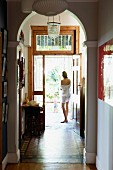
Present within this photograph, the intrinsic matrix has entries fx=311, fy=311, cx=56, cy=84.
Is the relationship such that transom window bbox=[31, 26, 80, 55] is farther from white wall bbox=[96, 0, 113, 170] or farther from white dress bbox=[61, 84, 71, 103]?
white wall bbox=[96, 0, 113, 170]

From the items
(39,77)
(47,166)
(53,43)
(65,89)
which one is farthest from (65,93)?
(47,166)

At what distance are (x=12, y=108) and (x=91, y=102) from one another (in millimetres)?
1317

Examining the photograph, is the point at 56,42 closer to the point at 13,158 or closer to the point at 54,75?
the point at 54,75

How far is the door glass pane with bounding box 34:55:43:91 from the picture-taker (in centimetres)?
891

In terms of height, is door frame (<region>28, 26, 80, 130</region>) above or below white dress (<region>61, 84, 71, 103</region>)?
above

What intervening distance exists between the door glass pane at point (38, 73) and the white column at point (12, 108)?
372 cm

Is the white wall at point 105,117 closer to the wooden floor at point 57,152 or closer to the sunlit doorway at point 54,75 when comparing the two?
the wooden floor at point 57,152

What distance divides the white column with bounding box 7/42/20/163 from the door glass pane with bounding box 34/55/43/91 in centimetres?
372

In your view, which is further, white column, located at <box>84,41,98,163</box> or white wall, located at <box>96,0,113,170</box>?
white column, located at <box>84,41,98,163</box>

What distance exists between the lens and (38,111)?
7594mm

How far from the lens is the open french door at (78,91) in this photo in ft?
24.2

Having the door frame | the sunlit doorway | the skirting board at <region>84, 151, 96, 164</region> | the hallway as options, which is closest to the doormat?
the hallway

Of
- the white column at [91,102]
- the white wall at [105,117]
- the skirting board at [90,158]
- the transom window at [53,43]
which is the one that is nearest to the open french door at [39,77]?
the transom window at [53,43]

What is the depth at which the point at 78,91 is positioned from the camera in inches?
315
